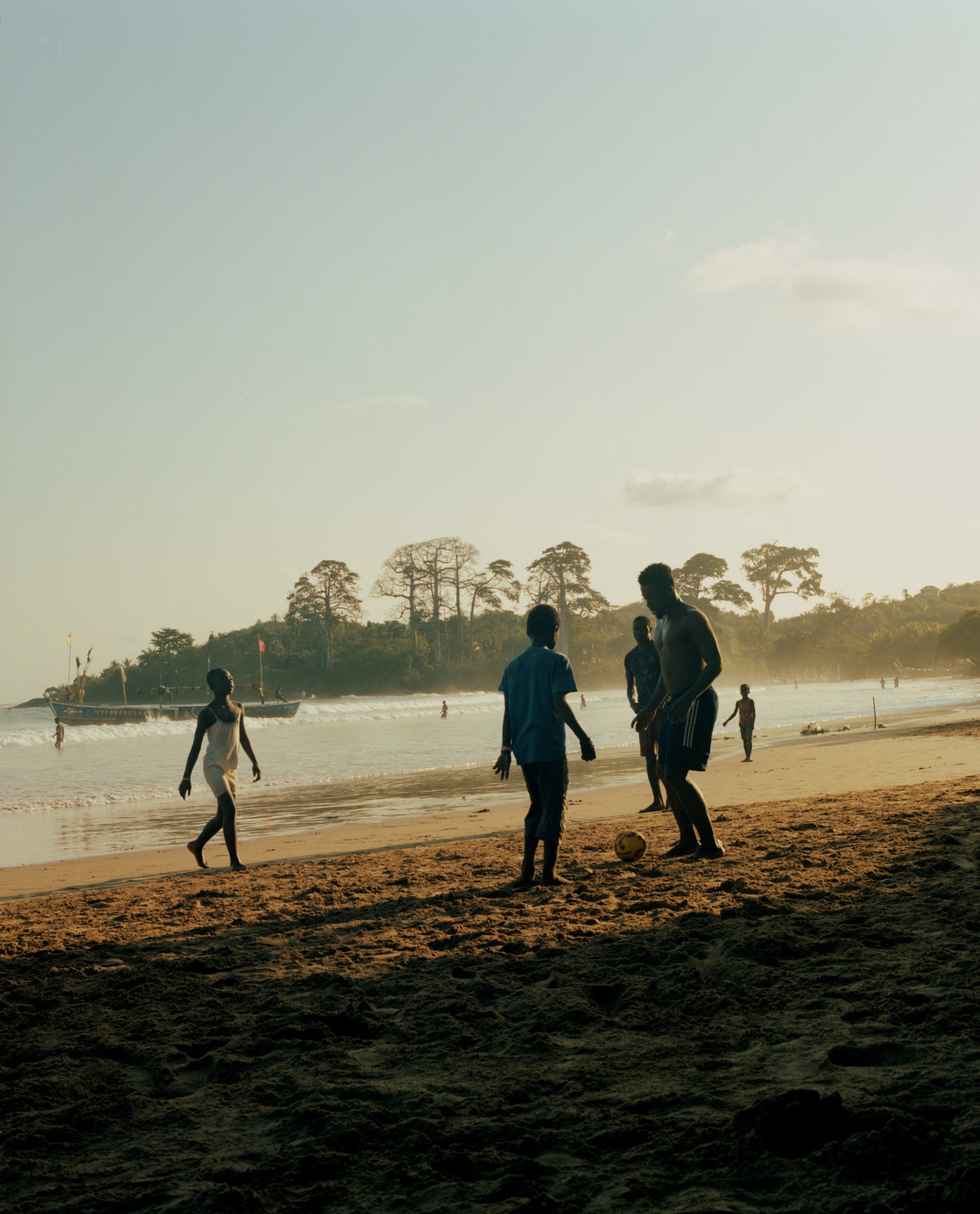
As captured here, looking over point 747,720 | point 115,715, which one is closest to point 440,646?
point 115,715

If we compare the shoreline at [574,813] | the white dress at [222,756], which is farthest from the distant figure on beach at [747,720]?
the white dress at [222,756]

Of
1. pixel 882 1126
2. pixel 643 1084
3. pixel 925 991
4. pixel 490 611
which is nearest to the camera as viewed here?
pixel 882 1126

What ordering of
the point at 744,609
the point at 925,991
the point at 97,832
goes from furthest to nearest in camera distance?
1. the point at 744,609
2. the point at 97,832
3. the point at 925,991

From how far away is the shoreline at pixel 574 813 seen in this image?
340 inches

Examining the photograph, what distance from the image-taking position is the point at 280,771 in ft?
67.4

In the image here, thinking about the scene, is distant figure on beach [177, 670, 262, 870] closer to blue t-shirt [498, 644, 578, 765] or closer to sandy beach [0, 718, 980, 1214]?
sandy beach [0, 718, 980, 1214]

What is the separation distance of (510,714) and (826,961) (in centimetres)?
264

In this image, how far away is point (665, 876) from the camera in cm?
586

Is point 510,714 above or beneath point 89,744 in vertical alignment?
above

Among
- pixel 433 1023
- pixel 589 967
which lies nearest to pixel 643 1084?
pixel 433 1023

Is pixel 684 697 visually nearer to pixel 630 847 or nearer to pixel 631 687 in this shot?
pixel 630 847

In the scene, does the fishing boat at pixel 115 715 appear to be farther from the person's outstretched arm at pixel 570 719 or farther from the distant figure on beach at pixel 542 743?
the person's outstretched arm at pixel 570 719

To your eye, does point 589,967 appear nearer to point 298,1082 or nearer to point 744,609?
point 298,1082

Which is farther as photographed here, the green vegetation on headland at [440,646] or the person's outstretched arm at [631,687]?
the green vegetation on headland at [440,646]
